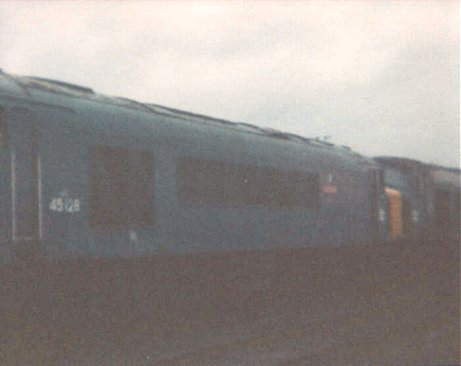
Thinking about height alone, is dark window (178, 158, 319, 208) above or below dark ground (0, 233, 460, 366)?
above

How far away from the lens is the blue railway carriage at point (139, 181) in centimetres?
821

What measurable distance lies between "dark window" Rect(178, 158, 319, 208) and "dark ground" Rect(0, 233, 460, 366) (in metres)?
0.93

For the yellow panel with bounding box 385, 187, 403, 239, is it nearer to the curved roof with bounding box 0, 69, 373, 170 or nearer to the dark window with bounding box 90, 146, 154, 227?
the curved roof with bounding box 0, 69, 373, 170

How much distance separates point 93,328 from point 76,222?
5.21 ft

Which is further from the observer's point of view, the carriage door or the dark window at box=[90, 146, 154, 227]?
the dark window at box=[90, 146, 154, 227]

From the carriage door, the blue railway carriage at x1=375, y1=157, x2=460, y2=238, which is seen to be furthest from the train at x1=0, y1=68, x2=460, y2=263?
the blue railway carriage at x1=375, y1=157, x2=460, y2=238

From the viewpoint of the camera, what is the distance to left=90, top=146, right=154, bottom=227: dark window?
9.17 m

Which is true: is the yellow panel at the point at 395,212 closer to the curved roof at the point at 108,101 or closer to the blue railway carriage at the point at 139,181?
the curved roof at the point at 108,101

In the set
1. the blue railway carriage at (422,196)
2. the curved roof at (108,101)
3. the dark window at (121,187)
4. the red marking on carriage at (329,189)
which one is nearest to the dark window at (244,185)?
the red marking on carriage at (329,189)

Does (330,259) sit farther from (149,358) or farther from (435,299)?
(149,358)

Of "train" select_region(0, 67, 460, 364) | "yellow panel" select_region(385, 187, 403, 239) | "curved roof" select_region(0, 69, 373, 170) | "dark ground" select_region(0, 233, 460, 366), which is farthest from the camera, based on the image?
"yellow panel" select_region(385, 187, 403, 239)

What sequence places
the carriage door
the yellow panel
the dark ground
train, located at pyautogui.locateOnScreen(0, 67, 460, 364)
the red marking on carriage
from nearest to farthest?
the carriage door < train, located at pyautogui.locateOnScreen(0, 67, 460, 364) < the dark ground < the red marking on carriage < the yellow panel

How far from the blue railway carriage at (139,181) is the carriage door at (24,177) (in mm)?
12

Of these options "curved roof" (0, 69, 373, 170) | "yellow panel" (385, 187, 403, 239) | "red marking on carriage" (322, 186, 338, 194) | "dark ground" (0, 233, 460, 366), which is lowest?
"dark ground" (0, 233, 460, 366)
